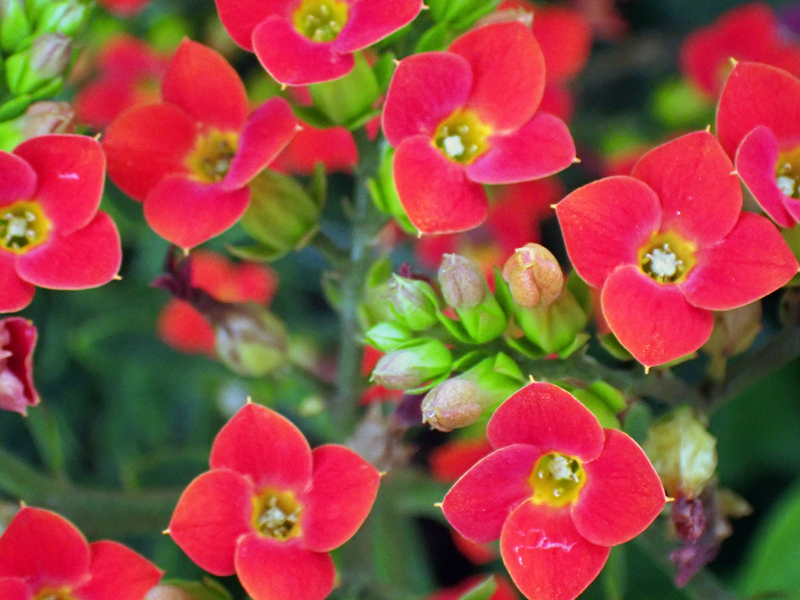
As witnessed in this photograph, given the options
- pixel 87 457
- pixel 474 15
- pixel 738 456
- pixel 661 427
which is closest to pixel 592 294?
pixel 661 427

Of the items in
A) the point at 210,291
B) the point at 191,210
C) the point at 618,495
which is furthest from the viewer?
the point at 210,291

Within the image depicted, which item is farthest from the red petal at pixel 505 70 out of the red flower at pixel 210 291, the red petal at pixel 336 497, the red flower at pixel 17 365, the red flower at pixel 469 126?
the red flower at pixel 210 291

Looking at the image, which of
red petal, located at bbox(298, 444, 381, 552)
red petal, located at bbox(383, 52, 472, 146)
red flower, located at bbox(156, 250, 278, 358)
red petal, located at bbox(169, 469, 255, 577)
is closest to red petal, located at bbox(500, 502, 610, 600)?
red petal, located at bbox(298, 444, 381, 552)

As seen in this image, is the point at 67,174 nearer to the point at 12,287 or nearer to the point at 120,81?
the point at 12,287

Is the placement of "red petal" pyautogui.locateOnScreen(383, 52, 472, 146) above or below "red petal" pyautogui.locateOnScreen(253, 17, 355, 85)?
below

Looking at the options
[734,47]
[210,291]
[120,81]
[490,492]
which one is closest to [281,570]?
[490,492]

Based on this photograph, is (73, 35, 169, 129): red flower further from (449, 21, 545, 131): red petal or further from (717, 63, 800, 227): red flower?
(717, 63, 800, 227): red flower
